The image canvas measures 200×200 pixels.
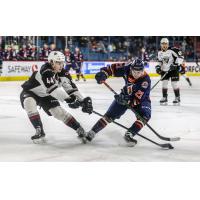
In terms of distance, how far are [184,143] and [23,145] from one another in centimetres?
123

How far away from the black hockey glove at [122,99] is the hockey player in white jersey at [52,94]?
0.21 metres

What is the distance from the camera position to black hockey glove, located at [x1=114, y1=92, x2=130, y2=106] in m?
3.25

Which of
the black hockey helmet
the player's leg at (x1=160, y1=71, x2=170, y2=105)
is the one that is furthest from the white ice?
the player's leg at (x1=160, y1=71, x2=170, y2=105)

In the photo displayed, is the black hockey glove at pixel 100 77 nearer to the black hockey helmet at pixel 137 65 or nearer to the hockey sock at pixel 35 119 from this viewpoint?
the black hockey helmet at pixel 137 65

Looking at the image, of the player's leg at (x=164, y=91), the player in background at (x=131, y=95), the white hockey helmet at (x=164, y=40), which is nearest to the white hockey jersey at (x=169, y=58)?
the player's leg at (x=164, y=91)

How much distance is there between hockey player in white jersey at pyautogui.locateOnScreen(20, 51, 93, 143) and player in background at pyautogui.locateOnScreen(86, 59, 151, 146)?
0.21m

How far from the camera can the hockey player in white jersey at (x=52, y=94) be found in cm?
311

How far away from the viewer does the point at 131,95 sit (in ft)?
10.9

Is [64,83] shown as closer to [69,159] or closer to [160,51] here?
[69,159]

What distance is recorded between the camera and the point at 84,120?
4195 millimetres

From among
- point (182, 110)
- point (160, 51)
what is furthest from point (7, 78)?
point (182, 110)

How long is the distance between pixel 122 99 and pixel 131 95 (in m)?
0.11
